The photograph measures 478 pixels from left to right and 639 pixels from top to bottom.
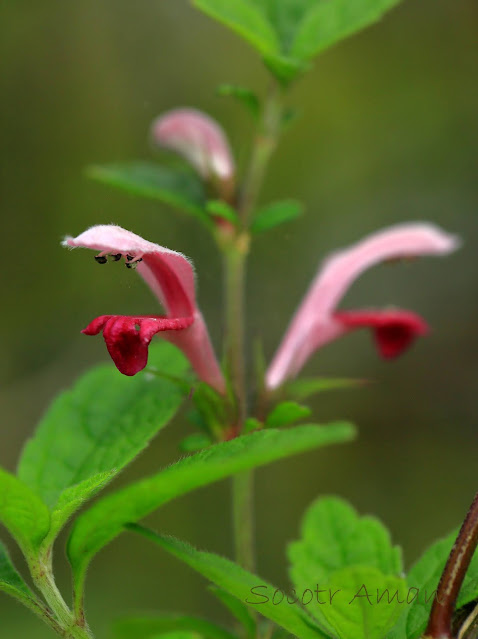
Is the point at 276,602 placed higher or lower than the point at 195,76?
lower

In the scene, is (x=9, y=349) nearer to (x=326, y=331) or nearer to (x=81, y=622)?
(x=326, y=331)

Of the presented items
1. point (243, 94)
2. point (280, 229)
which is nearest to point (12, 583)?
point (243, 94)

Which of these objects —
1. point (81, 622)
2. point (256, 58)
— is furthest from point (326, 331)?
point (256, 58)

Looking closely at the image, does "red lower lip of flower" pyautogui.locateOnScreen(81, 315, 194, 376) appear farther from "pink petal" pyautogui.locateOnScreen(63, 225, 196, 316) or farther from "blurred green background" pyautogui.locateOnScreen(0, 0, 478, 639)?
"blurred green background" pyautogui.locateOnScreen(0, 0, 478, 639)

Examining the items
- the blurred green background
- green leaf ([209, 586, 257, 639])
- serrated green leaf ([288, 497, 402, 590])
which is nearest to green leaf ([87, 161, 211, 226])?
serrated green leaf ([288, 497, 402, 590])

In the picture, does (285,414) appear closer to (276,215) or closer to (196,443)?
(196,443)
